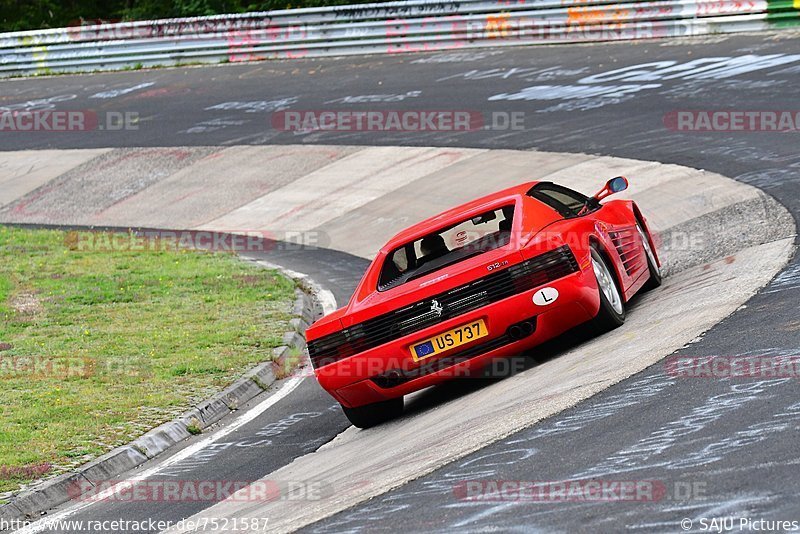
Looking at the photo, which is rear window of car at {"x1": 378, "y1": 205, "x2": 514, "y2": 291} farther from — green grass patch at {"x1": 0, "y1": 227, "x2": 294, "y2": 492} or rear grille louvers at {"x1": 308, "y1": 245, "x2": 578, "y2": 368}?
green grass patch at {"x1": 0, "y1": 227, "x2": 294, "y2": 492}

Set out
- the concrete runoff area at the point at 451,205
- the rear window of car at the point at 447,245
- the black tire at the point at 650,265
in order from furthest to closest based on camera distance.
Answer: the black tire at the point at 650,265
the rear window of car at the point at 447,245
the concrete runoff area at the point at 451,205

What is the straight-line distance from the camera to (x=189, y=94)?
27.7 metres

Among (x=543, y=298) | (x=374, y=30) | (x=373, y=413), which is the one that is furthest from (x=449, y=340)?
(x=374, y=30)

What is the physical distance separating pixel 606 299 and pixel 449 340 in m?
1.15

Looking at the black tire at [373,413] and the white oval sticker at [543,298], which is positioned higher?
the white oval sticker at [543,298]

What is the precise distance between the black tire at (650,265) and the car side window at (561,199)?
62cm

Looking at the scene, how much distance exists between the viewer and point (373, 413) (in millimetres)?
8633

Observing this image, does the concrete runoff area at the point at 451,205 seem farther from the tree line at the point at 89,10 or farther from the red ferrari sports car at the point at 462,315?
the tree line at the point at 89,10

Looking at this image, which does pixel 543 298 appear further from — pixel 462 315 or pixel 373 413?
pixel 373 413

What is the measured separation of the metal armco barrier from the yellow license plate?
1614 cm

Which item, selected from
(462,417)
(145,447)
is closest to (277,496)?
(462,417)

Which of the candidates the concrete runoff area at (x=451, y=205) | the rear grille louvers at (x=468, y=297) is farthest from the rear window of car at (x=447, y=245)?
the concrete runoff area at (x=451, y=205)

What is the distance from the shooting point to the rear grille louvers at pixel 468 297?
8.14 metres

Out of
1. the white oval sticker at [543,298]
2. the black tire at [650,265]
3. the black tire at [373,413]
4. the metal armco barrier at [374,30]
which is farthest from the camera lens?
the metal armco barrier at [374,30]
